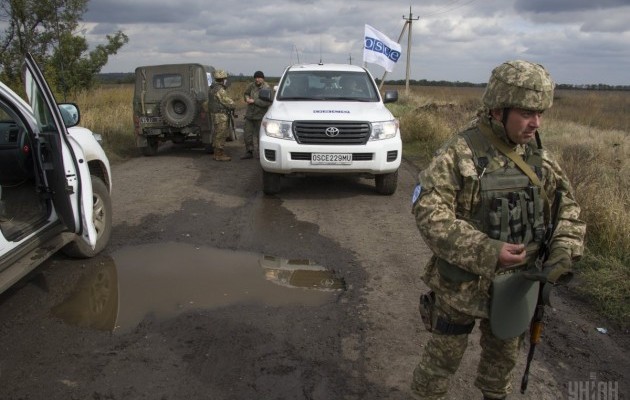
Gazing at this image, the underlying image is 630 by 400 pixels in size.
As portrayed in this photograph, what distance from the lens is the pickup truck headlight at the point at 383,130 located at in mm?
6684

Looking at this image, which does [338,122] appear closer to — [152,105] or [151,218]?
[151,218]

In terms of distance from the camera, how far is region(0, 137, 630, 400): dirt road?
2.80 metres

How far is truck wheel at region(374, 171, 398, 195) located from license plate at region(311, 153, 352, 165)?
2.22 ft

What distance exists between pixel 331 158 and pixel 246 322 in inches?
137

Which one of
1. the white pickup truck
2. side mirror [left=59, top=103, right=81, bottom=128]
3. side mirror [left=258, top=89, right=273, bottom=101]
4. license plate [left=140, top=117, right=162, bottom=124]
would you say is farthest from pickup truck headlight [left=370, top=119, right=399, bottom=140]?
license plate [left=140, top=117, right=162, bottom=124]

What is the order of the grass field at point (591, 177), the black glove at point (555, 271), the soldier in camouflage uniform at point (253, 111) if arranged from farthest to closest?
the soldier in camouflage uniform at point (253, 111), the grass field at point (591, 177), the black glove at point (555, 271)

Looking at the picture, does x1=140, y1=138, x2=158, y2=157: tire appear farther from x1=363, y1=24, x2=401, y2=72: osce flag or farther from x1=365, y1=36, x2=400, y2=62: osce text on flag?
x1=365, y1=36, x2=400, y2=62: osce text on flag

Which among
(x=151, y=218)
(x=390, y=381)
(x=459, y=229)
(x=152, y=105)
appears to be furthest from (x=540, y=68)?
(x=152, y=105)

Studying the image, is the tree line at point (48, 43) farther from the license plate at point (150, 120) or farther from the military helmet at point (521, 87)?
the military helmet at point (521, 87)

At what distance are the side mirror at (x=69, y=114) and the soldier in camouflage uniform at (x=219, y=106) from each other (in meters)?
5.46

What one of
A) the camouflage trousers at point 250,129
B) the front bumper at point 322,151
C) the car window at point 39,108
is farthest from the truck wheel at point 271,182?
the camouflage trousers at point 250,129

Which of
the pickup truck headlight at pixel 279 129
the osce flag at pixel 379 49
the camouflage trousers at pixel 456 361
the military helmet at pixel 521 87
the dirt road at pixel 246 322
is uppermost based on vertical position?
the osce flag at pixel 379 49

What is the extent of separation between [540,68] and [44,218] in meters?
3.69

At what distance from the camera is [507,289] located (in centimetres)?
207
